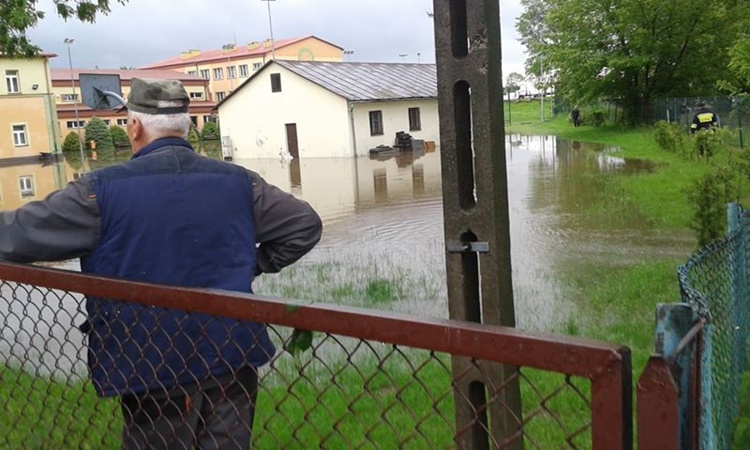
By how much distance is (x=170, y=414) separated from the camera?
8.84 feet

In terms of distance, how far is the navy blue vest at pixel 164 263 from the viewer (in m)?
2.55

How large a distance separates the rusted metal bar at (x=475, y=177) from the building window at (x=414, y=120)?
3471 centimetres

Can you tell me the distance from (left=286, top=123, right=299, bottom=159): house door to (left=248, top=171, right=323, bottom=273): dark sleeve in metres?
33.7

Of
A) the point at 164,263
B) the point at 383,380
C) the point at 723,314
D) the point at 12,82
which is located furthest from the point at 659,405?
the point at 12,82

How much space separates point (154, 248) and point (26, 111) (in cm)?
4859

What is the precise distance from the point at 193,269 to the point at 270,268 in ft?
1.24

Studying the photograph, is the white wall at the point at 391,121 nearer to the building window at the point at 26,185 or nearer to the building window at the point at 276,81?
the building window at the point at 276,81

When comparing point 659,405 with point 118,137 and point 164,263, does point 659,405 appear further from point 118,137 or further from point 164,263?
point 118,137

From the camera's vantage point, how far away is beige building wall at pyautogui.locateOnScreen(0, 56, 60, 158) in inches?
1781

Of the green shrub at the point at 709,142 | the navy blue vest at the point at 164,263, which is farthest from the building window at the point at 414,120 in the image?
the navy blue vest at the point at 164,263

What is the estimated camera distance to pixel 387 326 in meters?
1.73

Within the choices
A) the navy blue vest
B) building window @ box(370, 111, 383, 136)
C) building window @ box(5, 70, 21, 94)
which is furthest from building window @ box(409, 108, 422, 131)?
the navy blue vest

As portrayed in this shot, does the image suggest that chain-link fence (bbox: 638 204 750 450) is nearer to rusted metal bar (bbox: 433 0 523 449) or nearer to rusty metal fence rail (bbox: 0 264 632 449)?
rusty metal fence rail (bbox: 0 264 632 449)

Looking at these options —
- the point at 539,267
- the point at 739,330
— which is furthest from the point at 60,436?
the point at 539,267
